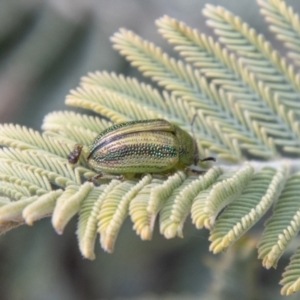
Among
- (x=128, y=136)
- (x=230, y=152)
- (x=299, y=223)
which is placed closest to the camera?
(x=299, y=223)

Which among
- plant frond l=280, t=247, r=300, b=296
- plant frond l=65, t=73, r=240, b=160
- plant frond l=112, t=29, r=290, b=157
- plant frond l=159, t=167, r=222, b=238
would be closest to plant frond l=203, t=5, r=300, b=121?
plant frond l=112, t=29, r=290, b=157

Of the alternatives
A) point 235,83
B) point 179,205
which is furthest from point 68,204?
point 235,83

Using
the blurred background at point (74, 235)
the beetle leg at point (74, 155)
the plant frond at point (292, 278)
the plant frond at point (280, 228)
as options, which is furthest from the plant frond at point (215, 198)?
the blurred background at point (74, 235)

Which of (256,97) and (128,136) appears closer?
(128,136)

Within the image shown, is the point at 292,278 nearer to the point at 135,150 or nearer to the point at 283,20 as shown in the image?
the point at 135,150

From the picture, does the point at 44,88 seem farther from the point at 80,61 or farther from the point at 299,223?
the point at 299,223

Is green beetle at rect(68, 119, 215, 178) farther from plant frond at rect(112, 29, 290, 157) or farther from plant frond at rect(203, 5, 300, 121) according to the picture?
plant frond at rect(203, 5, 300, 121)

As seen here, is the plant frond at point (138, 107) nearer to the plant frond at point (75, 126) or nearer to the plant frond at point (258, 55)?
the plant frond at point (75, 126)

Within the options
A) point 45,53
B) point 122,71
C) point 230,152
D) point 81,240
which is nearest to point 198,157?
point 230,152
